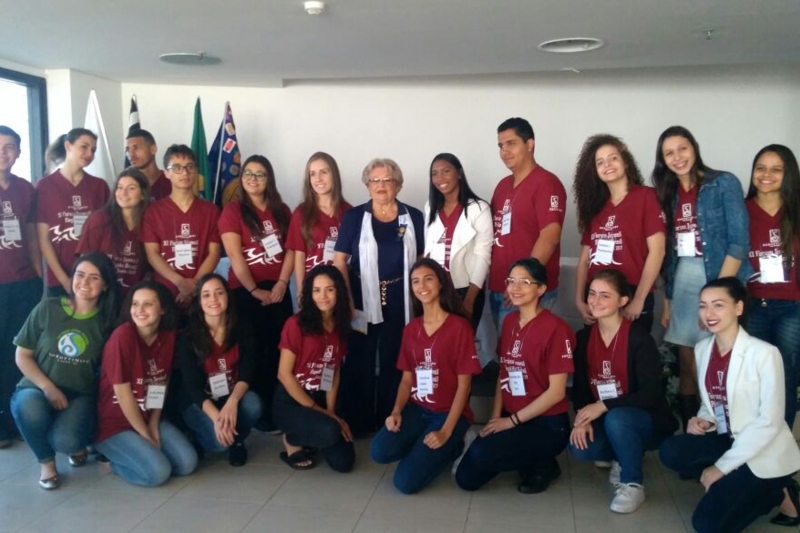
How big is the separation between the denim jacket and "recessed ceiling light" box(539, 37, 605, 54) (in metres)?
1.15

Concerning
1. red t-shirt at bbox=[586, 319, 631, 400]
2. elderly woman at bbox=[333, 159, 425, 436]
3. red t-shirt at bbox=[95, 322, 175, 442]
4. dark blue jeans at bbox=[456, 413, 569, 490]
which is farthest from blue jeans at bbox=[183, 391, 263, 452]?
red t-shirt at bbox=[586, 319, 631, 400]

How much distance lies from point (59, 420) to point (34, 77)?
2.56 m

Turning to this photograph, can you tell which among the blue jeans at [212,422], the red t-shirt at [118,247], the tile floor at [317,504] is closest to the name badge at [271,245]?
the red t-shirt at [118,247]

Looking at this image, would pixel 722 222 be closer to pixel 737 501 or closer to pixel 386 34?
pixel 737 501

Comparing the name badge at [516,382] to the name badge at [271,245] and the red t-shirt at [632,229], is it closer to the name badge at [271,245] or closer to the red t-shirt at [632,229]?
the red t-shirt at [632,229]

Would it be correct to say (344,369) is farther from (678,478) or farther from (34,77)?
(34,77)

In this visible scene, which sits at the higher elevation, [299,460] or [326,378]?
[326,378]

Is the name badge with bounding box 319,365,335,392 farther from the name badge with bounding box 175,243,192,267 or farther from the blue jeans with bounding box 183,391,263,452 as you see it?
the name badge with bounding box 175,243,192,267

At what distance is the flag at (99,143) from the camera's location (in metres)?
4.55

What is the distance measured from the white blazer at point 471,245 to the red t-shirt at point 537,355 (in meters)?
0.45

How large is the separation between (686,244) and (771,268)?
37cm

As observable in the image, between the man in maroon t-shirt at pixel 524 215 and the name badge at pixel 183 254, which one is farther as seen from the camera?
the name badge at pixel 183 254

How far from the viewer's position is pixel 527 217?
3322mm

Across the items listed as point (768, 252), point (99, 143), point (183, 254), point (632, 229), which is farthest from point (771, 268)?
point (99, 143)
